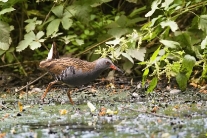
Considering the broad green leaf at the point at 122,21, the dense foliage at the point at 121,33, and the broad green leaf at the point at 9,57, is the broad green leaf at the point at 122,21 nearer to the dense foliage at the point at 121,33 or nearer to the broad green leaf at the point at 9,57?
the dense foliage at the point at 121,33

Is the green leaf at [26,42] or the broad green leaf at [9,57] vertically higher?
the green leaf at [26,42]

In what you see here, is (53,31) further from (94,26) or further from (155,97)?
(155,97)

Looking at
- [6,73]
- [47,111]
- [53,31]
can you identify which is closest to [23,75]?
[6,73]

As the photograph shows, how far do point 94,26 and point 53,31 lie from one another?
123 centimetres

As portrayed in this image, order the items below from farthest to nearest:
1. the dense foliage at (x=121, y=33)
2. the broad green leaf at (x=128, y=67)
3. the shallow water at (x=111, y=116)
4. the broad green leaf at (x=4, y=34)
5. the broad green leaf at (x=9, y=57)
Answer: the broad green leaf at (x=9, y=57), the broad green leaf at (x=128, y=67), the broad green leaf at (x=4, y=34), the dense foliage at (x=121, y=33), the shallow water at (x=111, y=116)

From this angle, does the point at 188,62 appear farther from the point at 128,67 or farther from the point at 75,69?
the point at 128,67

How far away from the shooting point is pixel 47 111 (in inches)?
211

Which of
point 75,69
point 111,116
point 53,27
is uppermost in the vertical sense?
point 53,27

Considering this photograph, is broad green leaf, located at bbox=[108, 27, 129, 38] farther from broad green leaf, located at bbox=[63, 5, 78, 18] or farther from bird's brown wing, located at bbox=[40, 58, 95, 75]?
bird's brown wing, located at bbox=[40, 58, 95, 75]

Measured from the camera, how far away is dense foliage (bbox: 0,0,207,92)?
5.41 metres

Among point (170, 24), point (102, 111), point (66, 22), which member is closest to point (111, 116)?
point (102, 111)

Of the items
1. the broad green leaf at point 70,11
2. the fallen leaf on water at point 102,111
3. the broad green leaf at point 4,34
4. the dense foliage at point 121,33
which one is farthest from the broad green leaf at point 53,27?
the fallen leaf on water at point 102,111

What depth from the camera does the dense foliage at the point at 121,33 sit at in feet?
17.7

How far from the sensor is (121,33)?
23.3ft
